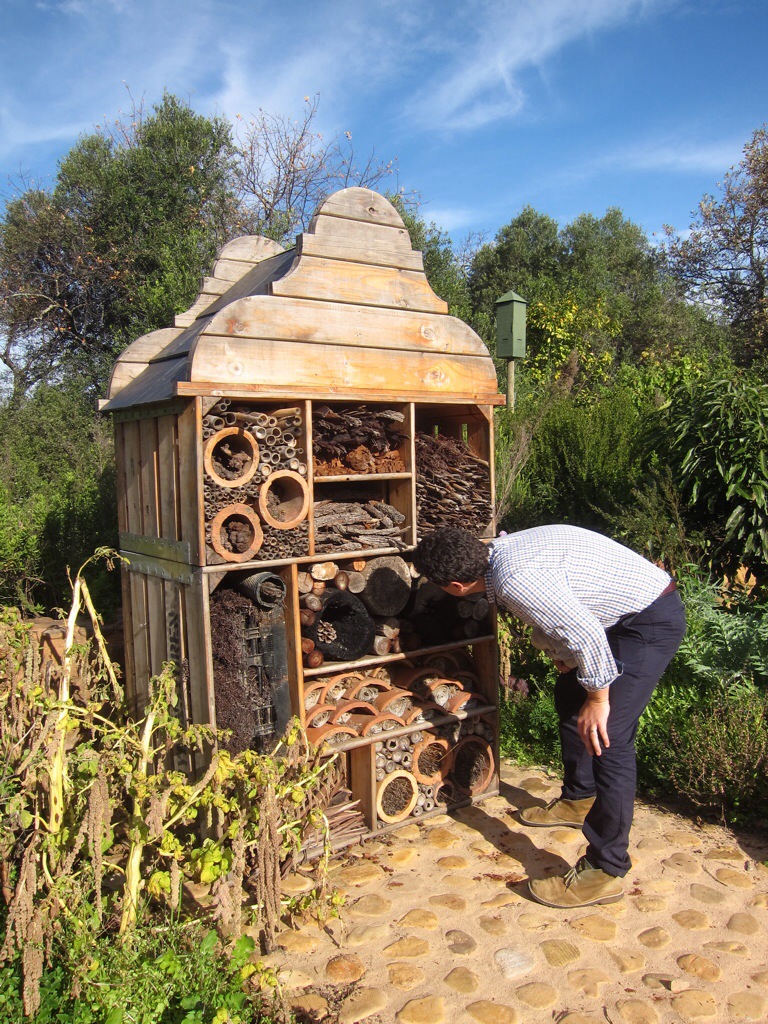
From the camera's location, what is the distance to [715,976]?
2.95 m

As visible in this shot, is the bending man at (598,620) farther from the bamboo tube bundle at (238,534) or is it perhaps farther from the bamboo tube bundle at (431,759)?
the bamboo tube bundle at (431,759)

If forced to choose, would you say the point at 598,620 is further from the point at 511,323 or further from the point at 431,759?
the point at 511,323

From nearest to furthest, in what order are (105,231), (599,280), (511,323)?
1. (511,323)
2. (105,231)
3. (599,280)

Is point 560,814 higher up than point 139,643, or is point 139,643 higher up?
point 139,643

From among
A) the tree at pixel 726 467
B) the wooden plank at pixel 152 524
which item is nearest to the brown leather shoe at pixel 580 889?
the wooden plank at pixel 152 524

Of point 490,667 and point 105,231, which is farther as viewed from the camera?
point 105,231

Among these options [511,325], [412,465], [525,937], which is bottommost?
[525,937]

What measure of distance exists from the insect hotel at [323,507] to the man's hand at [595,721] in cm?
111

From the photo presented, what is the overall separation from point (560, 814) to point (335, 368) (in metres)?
2.68

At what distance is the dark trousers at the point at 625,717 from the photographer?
134 inches

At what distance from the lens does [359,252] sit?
399 cm

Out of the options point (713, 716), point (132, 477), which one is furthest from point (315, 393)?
point (713, 716)

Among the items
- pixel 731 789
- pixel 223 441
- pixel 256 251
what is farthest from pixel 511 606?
pixel 256 251

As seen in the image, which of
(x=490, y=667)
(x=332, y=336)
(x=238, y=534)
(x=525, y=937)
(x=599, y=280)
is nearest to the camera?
(x=525, y=937)
